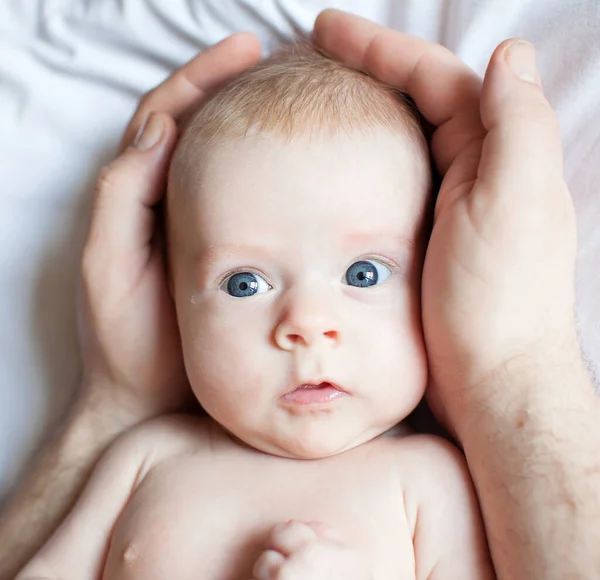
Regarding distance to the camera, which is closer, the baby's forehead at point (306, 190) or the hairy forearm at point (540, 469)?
the hairy forearm at point (540, 469)

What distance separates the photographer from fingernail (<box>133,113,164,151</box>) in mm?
1518

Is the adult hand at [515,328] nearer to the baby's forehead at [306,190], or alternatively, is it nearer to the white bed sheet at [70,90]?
the baby's forehead at [306,190]

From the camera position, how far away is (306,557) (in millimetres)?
1130

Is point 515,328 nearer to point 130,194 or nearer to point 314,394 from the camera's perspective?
point 314,394

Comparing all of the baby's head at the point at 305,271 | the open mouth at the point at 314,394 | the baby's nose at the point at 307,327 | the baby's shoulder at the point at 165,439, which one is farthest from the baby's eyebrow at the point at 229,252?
the baby's shoulder at the point at 165,439

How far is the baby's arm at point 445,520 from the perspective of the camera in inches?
48.8

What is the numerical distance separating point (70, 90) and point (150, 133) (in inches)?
14.6

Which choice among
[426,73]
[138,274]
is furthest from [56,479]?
[426,73]

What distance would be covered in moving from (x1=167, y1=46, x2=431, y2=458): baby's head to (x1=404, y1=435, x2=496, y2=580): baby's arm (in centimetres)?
10

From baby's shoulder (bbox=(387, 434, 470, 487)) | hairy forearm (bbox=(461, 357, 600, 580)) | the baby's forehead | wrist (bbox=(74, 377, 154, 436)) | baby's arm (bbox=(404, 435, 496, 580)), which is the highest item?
the baby's forehead

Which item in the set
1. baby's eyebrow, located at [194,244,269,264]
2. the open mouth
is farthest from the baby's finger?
baby's eyebrow, located at [194,244,269,264]

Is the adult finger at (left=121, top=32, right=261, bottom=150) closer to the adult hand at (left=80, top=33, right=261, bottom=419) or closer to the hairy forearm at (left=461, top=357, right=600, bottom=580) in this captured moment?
the adult hand at (left=80, top=33, right=261, bottom=419)

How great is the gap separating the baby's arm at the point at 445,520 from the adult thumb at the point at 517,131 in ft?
1.42

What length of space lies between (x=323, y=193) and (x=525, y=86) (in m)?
0.35
